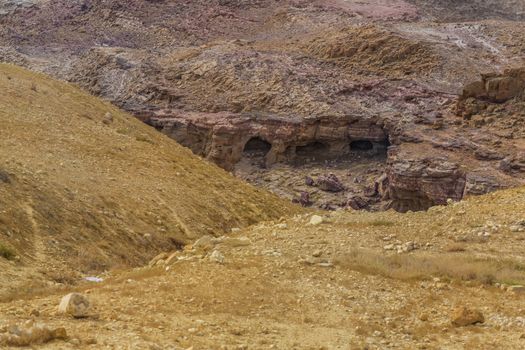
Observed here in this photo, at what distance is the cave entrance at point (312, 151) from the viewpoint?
32.8m

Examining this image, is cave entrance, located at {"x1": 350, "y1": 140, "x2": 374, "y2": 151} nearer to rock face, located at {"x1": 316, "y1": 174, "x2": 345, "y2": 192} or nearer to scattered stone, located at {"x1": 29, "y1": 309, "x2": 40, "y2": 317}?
rock face, located at {"x1": 316, "y1": 174, "x2": 345, "y2": 192}

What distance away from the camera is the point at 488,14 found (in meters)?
52.7

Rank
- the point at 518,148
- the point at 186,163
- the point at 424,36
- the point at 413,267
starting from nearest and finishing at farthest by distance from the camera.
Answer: the point at 413,267 → the point at 186,163 → the point at 518,148 → the point at 424,36

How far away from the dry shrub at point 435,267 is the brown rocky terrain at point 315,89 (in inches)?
636

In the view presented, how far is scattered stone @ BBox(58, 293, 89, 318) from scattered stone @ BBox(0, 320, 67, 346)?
0.72 meters

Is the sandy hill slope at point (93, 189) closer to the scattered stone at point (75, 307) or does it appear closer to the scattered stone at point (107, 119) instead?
the scattered stone at point (107, 119)

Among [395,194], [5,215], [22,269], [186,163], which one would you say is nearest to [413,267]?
[22,269]

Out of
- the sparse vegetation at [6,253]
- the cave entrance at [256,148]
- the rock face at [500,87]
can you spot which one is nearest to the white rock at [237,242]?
the sparse vegetation at [6,253]

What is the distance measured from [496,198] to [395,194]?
48.4 feet

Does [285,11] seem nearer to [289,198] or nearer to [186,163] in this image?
[289,198]

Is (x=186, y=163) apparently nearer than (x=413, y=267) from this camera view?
No

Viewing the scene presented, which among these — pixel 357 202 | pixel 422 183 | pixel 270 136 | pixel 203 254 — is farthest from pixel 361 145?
pixel 203 254

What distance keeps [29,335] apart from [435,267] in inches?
243

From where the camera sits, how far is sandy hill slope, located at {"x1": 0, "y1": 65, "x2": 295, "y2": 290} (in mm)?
12148
